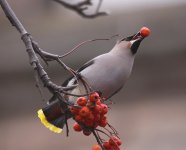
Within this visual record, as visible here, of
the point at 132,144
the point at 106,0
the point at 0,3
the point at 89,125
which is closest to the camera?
the point at 89,125

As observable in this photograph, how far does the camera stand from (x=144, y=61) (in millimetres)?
7852

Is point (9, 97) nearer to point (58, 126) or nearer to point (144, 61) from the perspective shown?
point (144, 61)

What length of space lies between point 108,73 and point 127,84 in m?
4.04

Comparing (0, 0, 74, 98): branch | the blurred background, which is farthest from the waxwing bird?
the blurred background

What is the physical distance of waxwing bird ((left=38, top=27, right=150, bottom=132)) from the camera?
3.61 meters

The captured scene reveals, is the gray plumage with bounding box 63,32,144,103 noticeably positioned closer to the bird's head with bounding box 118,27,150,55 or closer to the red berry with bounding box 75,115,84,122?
the bird's head with bounding box 118,27,150,55

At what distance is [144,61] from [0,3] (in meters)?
4.82

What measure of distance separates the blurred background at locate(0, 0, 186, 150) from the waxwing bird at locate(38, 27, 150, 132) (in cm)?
356

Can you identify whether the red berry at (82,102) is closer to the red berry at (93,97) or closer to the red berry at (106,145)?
the red berry at (93,97)

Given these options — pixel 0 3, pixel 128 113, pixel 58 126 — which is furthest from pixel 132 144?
pixel 0 3

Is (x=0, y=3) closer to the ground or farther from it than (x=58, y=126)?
farther from it

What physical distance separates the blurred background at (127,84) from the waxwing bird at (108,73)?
356cm

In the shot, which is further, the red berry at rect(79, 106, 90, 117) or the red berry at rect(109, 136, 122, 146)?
the red berry at rect(109, 136, 122, 146)

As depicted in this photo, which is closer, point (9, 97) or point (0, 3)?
point (0, 3)
